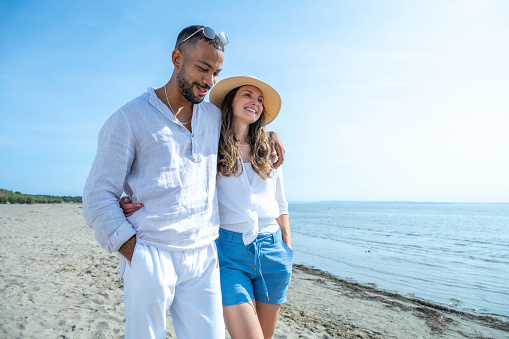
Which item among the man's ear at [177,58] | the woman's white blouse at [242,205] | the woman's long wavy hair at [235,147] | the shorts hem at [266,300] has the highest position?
the man's ear at [177,58]

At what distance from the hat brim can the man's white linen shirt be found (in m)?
0.92

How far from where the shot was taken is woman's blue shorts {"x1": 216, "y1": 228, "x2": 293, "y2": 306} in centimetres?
239

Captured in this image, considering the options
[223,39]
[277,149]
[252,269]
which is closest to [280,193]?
[277,149]

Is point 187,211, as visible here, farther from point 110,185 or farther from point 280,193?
point 280,193

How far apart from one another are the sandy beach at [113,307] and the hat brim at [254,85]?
10.9 feet

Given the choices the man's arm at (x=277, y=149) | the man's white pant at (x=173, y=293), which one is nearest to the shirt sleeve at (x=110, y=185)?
the man's white pant at (x=173, y=293)

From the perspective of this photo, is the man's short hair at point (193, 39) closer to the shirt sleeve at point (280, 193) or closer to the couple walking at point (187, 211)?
the couple walking at point (187, 211)

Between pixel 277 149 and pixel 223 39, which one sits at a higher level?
pixel 223 39

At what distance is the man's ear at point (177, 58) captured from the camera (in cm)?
218

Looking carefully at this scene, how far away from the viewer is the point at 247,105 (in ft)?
9.28

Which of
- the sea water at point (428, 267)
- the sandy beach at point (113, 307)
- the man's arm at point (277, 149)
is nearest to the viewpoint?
the man's arm at point (277, 149)

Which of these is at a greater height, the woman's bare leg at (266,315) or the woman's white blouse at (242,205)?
the woman's white blouse at (242,205)

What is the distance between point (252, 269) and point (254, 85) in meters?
1.51

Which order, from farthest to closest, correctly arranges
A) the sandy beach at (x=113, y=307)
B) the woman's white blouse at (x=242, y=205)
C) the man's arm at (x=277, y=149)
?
the sandy beach at (x=113, y=307) → the man's arm at (x=277, y=149) → the woman's white blouse at (x=242, y=205)
